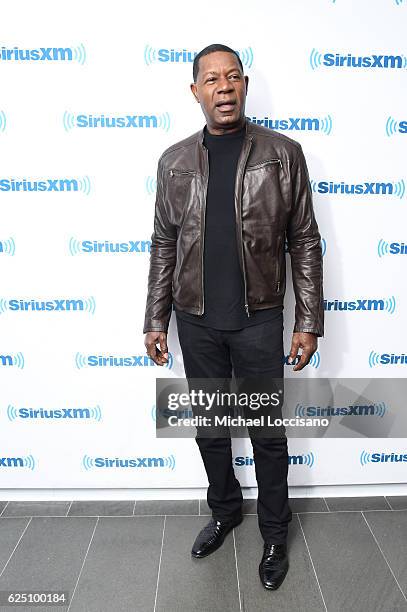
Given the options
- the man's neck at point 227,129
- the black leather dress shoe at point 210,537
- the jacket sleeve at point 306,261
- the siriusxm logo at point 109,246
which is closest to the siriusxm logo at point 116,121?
the man's neck at point 227,129

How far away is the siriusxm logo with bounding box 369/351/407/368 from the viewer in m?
2.30

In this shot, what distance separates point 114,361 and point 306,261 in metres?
0.97

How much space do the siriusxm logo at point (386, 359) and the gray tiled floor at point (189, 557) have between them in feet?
2.15

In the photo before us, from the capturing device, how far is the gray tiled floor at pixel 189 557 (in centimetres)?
183

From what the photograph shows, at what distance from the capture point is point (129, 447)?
94.7 inches

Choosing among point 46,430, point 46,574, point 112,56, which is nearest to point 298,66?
point 112,56

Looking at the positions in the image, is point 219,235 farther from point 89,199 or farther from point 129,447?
point 129,447

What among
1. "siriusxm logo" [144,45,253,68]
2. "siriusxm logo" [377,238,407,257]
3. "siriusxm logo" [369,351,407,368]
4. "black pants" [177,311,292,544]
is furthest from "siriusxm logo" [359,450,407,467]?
"siriusxm logo" [144,45,253,68]

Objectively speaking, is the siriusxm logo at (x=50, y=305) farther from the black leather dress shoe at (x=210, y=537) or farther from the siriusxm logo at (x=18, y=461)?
the black leather dress shoe at (x=210, y=537)

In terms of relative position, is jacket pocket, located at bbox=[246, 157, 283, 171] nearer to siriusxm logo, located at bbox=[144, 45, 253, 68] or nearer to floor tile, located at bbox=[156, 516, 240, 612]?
siriusxm logo, located at bbox=[144, 45, 253, 68]

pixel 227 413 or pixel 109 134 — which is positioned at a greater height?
pixel 109 134

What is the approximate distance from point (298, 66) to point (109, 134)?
2.56 feet

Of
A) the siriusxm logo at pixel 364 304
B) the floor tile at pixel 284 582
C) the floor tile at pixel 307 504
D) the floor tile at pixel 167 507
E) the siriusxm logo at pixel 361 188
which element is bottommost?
the floor tile at pixel 167 507

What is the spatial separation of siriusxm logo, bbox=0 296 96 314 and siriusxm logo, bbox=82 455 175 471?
712 mm
